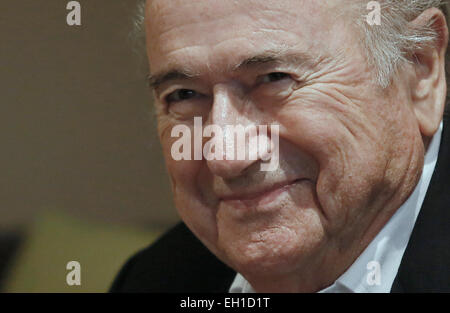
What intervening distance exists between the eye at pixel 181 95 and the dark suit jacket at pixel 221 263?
69cm

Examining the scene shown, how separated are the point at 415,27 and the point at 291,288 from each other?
Result: 30.7 inches

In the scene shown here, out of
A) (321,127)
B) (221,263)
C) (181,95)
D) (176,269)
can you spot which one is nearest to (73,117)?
(176,269)

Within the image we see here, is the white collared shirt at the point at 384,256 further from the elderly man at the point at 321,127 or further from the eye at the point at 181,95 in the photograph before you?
the eye at the point at 181,95

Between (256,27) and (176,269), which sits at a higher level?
(256,27)

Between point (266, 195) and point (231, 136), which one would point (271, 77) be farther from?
point (266, 195)

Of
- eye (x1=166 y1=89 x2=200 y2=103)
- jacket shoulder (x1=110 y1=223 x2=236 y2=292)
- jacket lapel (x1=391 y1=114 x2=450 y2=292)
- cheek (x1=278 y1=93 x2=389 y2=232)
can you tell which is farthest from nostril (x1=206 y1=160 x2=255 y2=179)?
jacket shoulder (x1=110 y1=223 x2=236 y2=292)

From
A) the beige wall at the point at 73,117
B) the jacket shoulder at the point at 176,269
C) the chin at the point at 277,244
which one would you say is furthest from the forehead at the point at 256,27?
the beige wall at the point at 73,117

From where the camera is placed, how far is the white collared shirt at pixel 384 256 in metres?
1.69

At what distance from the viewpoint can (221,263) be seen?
228 centimetres

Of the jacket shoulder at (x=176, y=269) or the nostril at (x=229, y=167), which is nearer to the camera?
the nostril at (x=229, y=167)

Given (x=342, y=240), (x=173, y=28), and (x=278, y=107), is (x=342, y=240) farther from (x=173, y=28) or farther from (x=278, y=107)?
(x=173, y=28)

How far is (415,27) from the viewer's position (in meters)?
1.65

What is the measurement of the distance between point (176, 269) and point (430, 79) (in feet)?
3.78

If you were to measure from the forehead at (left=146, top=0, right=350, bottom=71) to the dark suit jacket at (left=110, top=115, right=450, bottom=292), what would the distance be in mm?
508
